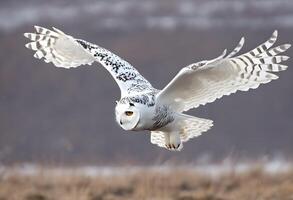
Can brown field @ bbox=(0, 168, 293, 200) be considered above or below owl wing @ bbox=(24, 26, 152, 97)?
below

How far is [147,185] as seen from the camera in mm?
10461

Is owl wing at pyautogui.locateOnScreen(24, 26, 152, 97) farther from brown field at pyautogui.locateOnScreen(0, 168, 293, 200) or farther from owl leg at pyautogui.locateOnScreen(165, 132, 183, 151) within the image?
brown field at pyautogui.locateOnScreen(0, 168, 293, 200)

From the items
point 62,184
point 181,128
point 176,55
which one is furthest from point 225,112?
point 181,128

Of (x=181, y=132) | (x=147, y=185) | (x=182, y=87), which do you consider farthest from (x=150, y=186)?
(x=182, y=87)

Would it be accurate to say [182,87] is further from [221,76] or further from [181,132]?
[181,132]

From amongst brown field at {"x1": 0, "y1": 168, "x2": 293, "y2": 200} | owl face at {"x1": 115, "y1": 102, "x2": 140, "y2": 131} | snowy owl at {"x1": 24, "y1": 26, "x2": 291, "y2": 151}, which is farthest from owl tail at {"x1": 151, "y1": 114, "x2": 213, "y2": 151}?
brown field at {"x1": 0, "y1": 168, "x2": 293, "y2": 200}

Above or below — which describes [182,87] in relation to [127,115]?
above

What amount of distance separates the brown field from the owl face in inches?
116

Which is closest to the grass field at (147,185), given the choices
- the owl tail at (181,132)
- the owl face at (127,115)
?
the owl tail at (181,132)

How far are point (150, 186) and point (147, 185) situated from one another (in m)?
0.03

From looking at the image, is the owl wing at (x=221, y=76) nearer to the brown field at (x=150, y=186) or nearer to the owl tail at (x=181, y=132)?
the owl tail at (x=181, y=132)

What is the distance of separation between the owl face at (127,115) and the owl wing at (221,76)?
378 mm

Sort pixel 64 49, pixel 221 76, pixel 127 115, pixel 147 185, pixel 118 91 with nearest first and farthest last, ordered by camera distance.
→ pixel 127 115, pixel 221 76, pixel 64 49, pixel 147 185, pixel 118 91

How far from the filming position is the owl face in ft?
22.7
